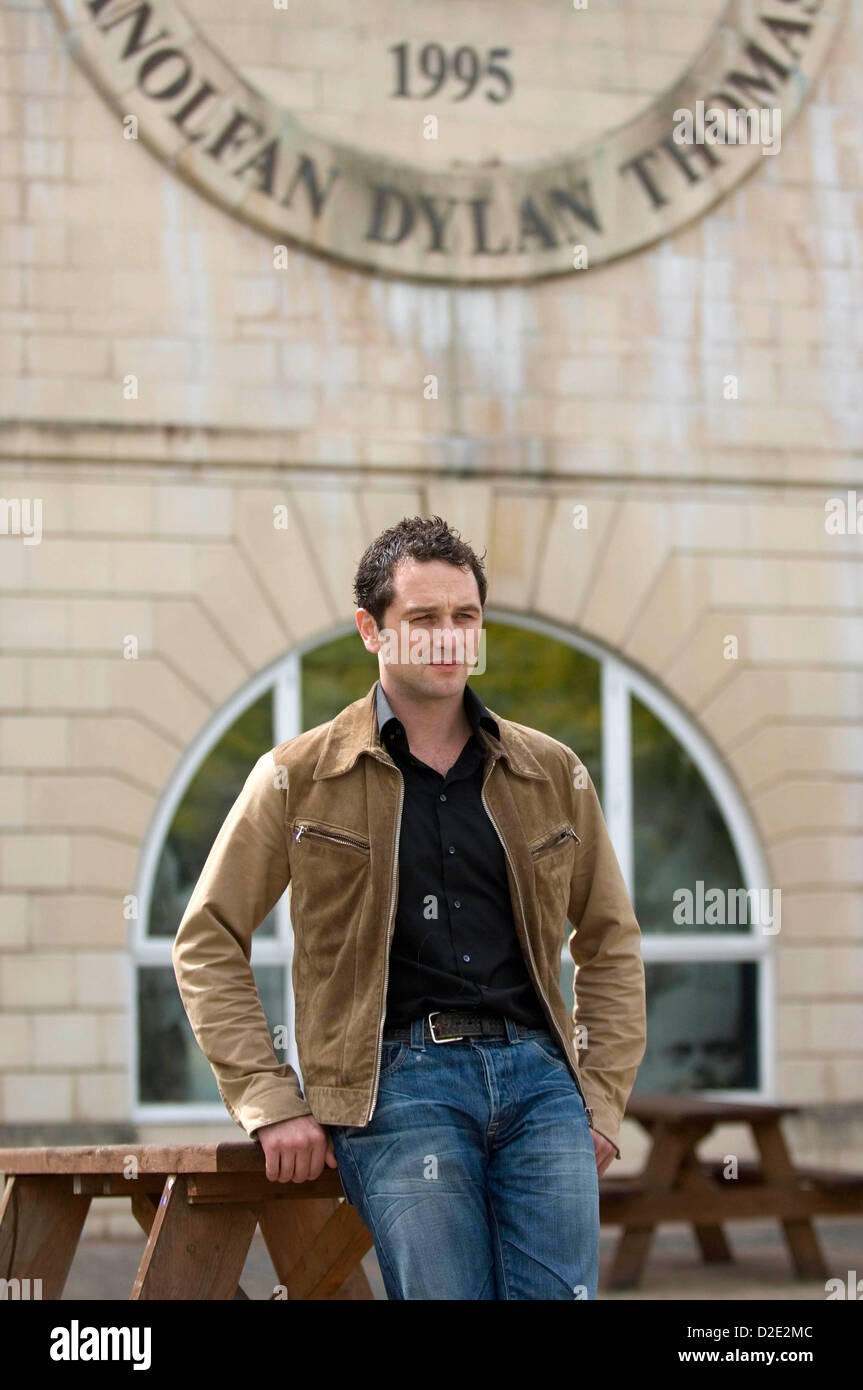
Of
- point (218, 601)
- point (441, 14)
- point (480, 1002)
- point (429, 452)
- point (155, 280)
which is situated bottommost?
point (480, 1002)

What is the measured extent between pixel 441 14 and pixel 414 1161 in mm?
7373

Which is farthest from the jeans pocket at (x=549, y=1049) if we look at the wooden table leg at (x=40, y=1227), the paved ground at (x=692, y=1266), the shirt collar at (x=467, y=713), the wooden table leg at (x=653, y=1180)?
the wooden table leg at (x=653, y=1180)

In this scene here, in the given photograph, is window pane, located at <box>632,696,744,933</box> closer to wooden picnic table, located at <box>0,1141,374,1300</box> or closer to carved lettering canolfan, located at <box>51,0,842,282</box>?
carved lettering canolfan, located at <box>51,0,842,282</box>

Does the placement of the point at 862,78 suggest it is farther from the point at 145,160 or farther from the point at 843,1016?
the point at 843,1016

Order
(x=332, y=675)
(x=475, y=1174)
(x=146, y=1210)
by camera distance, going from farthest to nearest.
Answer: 1. (x=332, y=675)
2. (x=146, y=1210)
3. (x=475, y=1174)

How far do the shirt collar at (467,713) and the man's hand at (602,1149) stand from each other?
31.7 inches

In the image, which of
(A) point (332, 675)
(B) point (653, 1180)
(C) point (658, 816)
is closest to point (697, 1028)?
(C) point (658, 816)

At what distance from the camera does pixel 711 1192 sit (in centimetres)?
715

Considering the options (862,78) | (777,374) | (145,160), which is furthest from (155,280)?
(862,78)

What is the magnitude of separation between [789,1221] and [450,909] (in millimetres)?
4459

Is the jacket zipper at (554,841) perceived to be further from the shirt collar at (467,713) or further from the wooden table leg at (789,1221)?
the wooden table leg at (789,1221)

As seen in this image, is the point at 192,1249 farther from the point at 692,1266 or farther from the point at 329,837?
the point at 692,1266

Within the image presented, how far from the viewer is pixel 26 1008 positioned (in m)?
8.30

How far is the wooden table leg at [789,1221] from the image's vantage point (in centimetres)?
714
